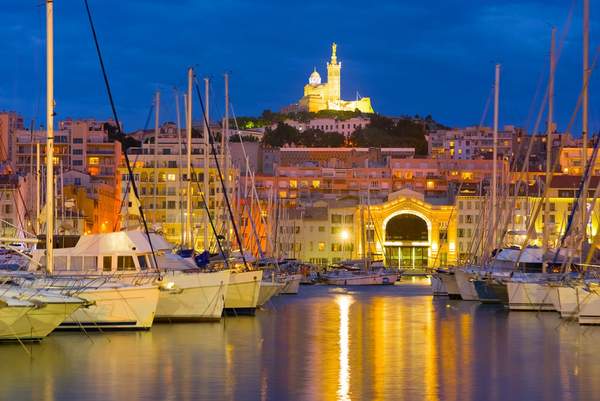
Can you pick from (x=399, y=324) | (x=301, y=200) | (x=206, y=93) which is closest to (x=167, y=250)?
(x=399, y=324)

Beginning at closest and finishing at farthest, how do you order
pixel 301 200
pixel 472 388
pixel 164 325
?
pixel 472 388
pixel 164 325
pixel 301 200

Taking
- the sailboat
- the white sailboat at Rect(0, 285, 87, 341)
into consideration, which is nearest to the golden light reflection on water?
→ the sailboat

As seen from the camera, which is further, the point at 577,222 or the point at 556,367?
the point at 577,222

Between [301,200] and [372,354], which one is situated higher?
[301,200]

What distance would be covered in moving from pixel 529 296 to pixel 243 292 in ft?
39.9

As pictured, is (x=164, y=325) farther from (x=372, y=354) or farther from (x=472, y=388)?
(x=472, y=388)

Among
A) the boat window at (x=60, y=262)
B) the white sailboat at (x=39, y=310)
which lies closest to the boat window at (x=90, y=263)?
the boat window at (x=60, y=262)

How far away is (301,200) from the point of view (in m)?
158

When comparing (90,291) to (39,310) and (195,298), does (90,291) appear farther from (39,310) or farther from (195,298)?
(195,298)

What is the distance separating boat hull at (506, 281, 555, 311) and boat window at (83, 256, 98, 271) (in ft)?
62.8

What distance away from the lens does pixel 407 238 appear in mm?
139750

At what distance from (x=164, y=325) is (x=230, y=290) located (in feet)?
19.0

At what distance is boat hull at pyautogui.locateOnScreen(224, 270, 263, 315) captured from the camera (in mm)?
46406

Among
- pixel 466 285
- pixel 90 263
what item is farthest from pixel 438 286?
pixel 90 263
